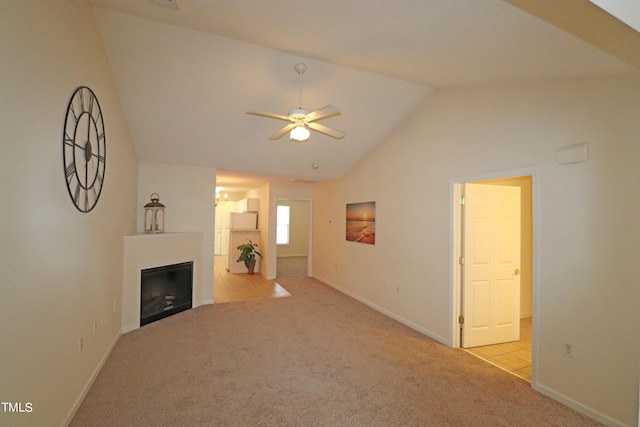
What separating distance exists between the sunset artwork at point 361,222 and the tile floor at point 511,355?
2.31 m

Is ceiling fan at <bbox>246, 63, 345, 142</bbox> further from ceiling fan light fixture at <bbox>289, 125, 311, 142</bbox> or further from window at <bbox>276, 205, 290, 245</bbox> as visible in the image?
window at <bbox>276, 205, 290, 245</bbox>

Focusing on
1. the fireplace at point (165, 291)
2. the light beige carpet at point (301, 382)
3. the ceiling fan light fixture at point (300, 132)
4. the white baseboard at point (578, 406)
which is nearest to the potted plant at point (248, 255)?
the fireplace at point (165, 291)

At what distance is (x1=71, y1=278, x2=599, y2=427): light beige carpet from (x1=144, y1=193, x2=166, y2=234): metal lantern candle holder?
4.99 ft

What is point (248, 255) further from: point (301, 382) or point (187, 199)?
point (301, 382)

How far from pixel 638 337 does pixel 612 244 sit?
669mm

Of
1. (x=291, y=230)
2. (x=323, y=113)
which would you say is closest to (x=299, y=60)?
(x=323, y=113)

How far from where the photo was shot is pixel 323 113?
273 centimetres

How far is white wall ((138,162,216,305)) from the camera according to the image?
5.05 m

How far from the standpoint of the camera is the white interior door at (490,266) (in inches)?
146

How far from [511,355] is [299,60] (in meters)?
4.20

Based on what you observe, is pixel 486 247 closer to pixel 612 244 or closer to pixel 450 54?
pixel 612 244

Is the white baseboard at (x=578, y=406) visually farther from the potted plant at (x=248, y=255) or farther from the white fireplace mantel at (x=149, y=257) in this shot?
the potted plant at (x=248, y=255)

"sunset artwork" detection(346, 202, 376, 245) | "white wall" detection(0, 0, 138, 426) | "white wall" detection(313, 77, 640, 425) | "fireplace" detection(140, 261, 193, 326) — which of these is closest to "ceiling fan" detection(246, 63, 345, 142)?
"white wall" detection(0, 0, 138, 426)

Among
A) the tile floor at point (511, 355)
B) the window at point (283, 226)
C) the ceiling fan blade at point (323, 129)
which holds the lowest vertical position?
the tile floor at point (511, 355)
